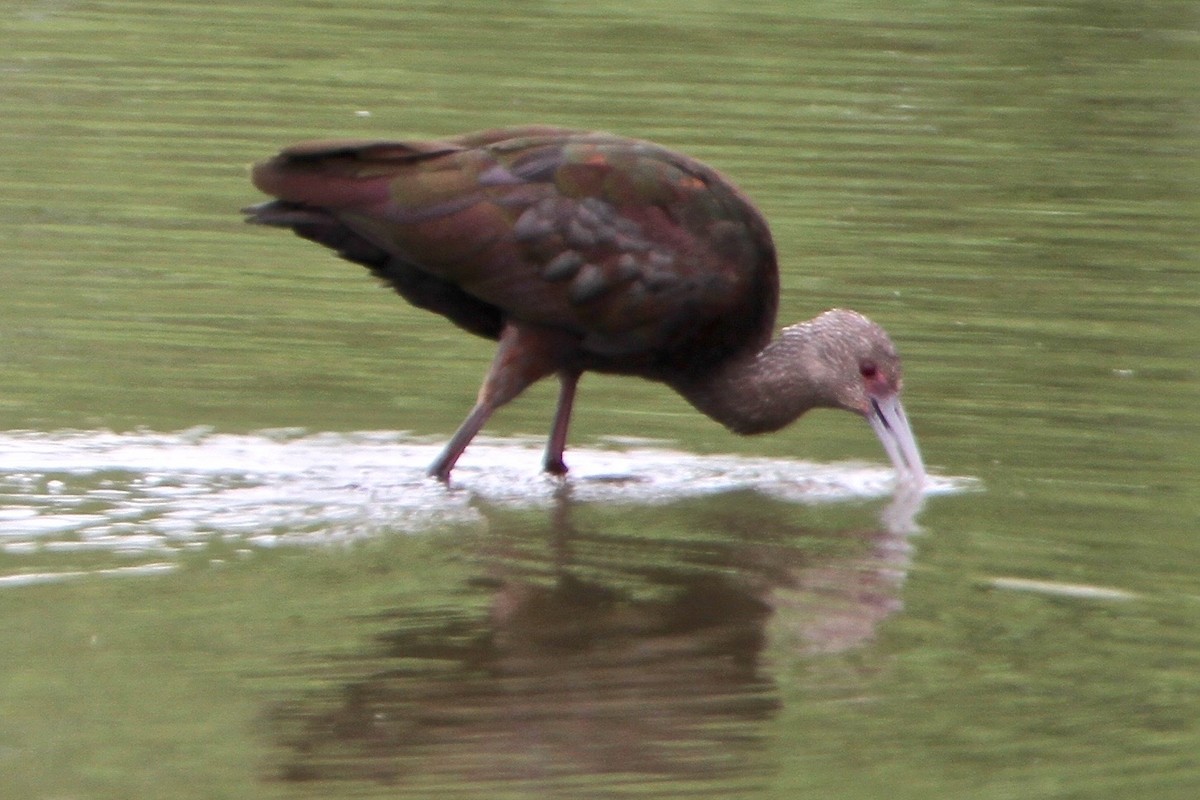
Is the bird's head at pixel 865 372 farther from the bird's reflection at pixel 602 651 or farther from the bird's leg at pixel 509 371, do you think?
the bird's leg at pixel 509 371

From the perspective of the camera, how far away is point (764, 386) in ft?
24.9

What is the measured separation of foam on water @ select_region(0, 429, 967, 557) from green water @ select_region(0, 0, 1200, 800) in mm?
69

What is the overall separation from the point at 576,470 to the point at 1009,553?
149 cm

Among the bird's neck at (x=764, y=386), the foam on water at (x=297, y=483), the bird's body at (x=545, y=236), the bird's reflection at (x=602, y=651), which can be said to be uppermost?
the bird's body at (x=545, y=236)

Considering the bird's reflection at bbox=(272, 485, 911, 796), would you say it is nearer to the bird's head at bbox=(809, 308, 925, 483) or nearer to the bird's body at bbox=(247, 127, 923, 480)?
the bird's body at bbox=(247, 127, 923, 480)

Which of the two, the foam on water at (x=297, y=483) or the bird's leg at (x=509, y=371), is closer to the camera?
the foam on water at (x=297, y=483)

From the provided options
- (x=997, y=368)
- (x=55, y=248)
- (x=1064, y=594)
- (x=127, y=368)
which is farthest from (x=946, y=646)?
(x=55, y=248)

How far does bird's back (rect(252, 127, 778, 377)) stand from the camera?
7.18 m

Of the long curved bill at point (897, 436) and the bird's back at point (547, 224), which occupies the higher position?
the bird's back at point (547, 224)

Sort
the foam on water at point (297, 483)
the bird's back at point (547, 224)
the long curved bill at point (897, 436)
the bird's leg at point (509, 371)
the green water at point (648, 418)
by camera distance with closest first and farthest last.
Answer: the green water at point (648, 418)
the foam on water at point (297, 483)
the bird's back at point (547, 224)
the bird's leg at point (509, 371)
the long curved bill at point (897, 436)

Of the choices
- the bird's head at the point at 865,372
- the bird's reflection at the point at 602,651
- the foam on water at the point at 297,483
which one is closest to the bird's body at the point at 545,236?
the foam on water at the point at 297,483

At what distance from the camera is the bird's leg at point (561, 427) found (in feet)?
24.8

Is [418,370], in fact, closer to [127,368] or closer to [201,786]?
[127,368]

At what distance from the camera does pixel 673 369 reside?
24.8 ft
